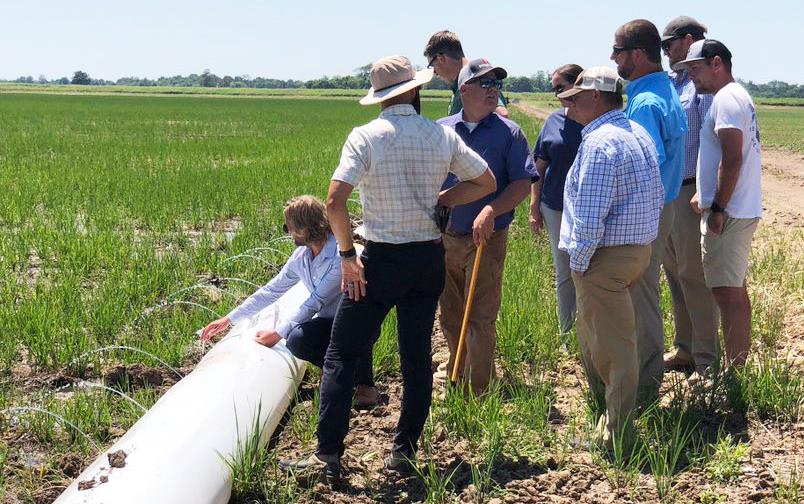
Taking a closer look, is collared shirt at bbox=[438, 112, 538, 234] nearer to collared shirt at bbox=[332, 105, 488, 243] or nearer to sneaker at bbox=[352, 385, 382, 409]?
collared shirt at bbox=[332, 105, 488, 243]

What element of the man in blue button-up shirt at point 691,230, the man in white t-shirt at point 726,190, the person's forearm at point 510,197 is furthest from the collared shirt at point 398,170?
the man in blue button-up shirt at point 691,230

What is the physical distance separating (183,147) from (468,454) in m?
18.1

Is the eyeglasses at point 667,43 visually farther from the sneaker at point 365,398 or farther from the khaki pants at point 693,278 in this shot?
the sneaker at point 365,398

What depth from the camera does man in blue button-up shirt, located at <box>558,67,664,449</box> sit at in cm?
329

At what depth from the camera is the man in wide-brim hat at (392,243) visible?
315cm

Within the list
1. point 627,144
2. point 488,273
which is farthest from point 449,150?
point 488,273

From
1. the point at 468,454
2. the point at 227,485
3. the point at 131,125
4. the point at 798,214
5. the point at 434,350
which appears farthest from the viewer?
the point at 131,125

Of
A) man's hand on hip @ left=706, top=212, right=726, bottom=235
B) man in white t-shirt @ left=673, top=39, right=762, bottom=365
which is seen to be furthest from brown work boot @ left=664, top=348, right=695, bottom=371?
man's hand on hip @ left=706, top=212, right=726, bottom=235

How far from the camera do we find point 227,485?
302cm

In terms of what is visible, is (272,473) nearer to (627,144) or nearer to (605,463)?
(605,463)

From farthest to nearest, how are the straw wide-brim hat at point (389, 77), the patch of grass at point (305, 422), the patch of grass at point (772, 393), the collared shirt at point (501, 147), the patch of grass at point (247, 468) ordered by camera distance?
the collared shirt at point (501, 147)
the patch of grass at point (772, 393)
the patch of grass at point (305, 422)
the straw wide-brim hat at point (389, 77)
the patch of grass at point (247, 468)

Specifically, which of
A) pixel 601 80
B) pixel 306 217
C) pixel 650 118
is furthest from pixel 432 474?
pixel 650 118

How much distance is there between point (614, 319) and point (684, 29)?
207 centimetres

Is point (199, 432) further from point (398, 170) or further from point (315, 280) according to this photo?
point (398, 170)
